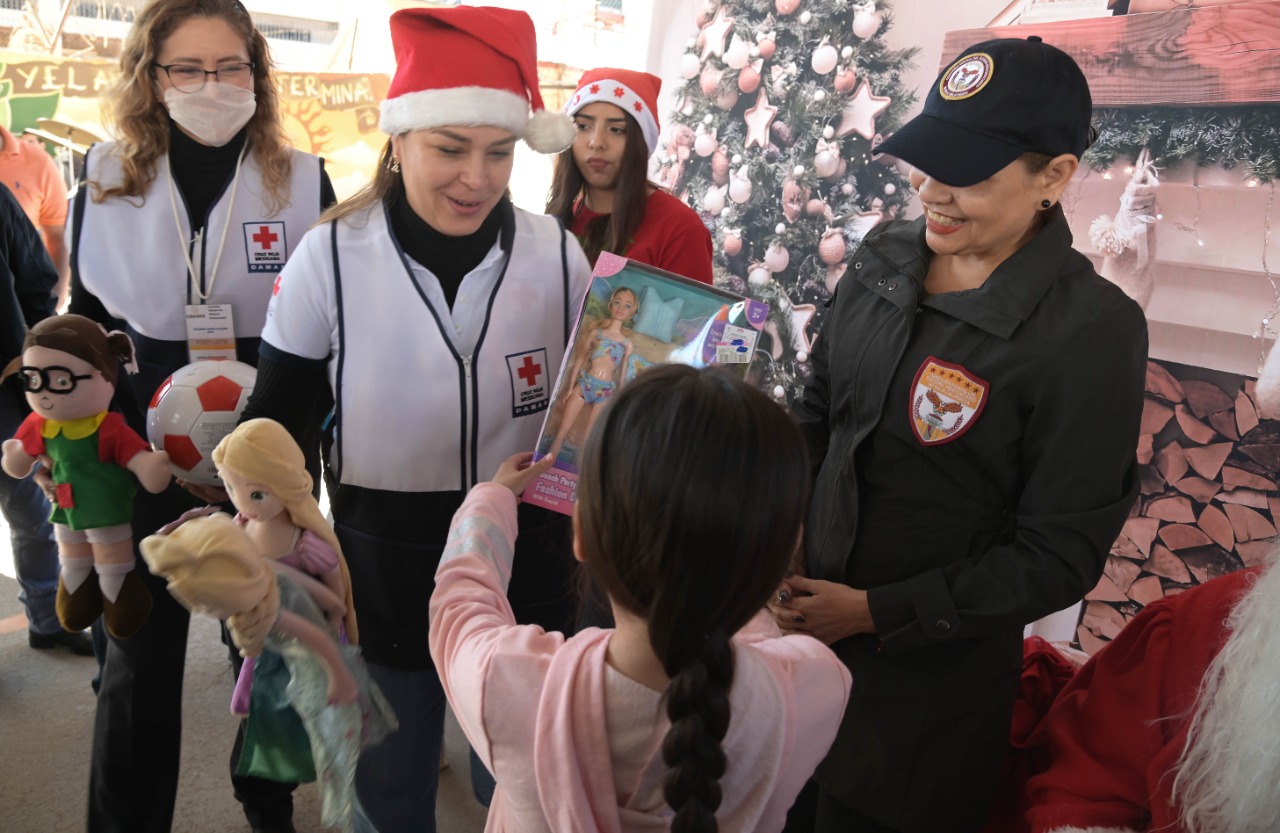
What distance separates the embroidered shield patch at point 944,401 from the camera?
4.67ft

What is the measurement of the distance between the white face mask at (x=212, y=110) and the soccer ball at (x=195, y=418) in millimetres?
653

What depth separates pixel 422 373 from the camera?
160 centimetres

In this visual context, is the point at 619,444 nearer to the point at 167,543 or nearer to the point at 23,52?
the point at 167,543

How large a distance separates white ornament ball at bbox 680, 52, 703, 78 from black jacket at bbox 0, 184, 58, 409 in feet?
8.49

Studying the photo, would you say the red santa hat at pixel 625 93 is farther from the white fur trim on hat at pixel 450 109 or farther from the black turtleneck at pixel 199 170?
the white fur trim on hat at pixel 450 109

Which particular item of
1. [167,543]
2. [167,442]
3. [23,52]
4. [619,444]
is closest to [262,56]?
[167,442]

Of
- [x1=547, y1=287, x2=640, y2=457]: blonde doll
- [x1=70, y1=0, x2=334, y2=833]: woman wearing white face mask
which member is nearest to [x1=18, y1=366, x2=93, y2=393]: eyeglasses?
[x1=70, y1=0, x2=334, y2=833]: woman wearing white face mask

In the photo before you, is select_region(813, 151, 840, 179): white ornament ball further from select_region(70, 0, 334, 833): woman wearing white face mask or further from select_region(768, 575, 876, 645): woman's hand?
select_region(768, 575, 876, 645): woman's hand

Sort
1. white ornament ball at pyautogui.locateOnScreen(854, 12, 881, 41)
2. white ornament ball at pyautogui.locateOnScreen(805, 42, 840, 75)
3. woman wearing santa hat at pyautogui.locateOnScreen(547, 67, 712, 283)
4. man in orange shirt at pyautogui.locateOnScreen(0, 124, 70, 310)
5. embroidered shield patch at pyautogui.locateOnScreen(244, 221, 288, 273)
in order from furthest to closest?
man in orange shirt at pyautogui.locateOnScreen(0, 124, 70, 310) < white ornament ball at pyautogui.locateOnScreen(805, 42, 840, 75) < white ornament ball at pyautogui.locateOnScreen(854, 12, 881, 41) < woman wearing santa hat at pyautogui.locateOnScreen(547, 67, 712, 283) < embroidered shield patch at pyautogui.locateOnScreen(244, 221, 288, 273)

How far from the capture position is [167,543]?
3.85ft

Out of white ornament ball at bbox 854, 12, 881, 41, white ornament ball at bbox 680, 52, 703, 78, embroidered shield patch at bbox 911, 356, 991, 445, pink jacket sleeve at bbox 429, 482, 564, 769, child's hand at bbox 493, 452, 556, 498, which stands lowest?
pink jacket sleeve at bbox 429, 482, 564, 769

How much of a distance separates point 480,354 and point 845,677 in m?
0.89

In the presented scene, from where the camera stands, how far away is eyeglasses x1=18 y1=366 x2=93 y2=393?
1663 mm

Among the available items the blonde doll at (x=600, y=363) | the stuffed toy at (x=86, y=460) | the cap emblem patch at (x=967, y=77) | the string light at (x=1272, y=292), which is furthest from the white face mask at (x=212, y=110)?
the string light at (x=1272, y=292)
